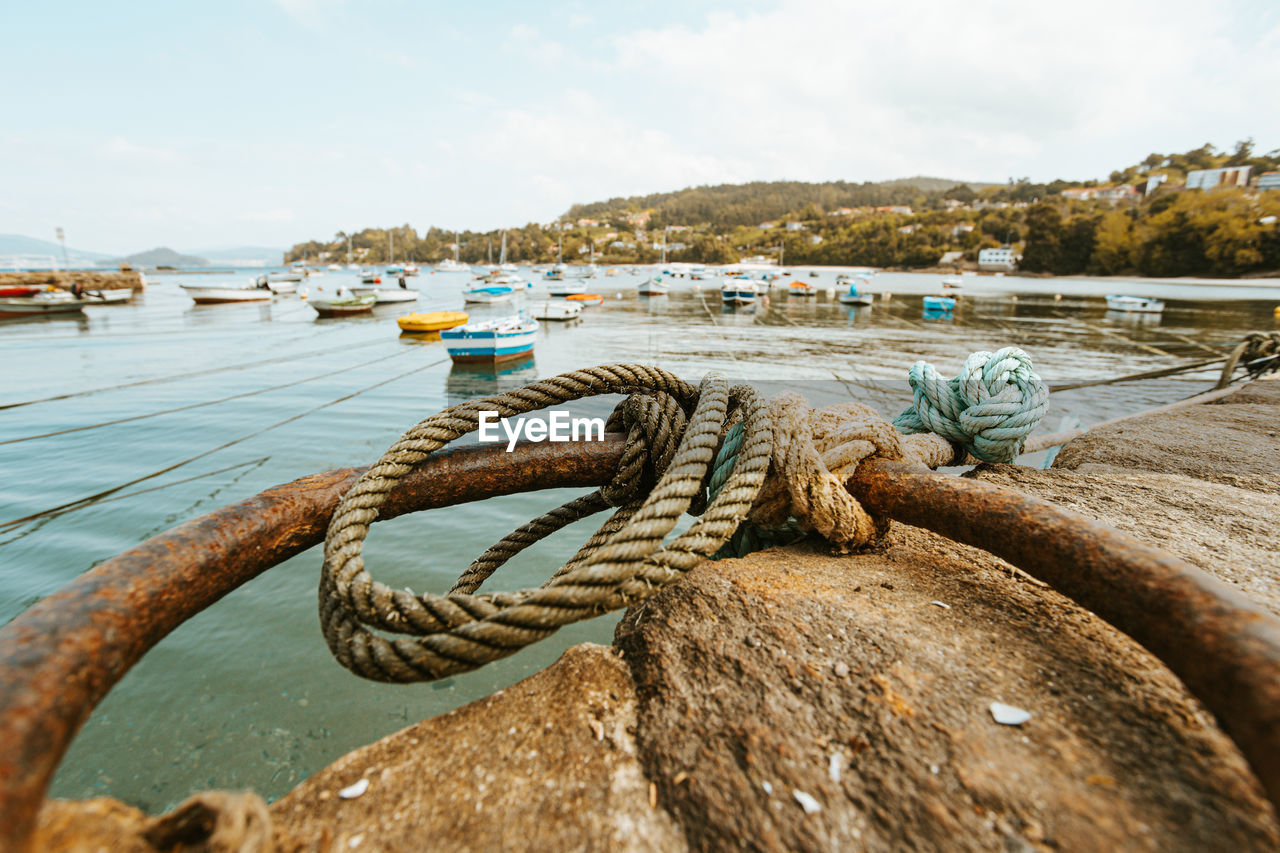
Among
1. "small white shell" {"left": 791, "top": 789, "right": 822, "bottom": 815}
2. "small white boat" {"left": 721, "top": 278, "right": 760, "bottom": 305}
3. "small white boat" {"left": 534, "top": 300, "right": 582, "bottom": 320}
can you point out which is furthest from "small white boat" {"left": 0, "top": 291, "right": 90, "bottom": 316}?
"small white shell" {"left": 791, "top": 789, "right": 822, "bottom": 815}

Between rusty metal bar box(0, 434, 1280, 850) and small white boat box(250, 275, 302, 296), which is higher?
small white boat box(250, 275, 302, 296)

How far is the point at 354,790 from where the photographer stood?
3.93 ft

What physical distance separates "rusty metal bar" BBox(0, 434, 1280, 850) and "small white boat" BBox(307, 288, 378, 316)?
3242 centimetres

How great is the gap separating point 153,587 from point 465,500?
86cm

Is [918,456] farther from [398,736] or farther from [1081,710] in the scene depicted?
[398,736]

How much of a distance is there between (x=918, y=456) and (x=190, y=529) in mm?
2648

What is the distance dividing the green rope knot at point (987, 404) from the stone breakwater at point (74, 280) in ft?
162

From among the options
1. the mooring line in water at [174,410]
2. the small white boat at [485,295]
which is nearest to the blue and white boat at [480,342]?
the mooring line in water at [174,410]

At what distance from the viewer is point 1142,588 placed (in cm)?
121

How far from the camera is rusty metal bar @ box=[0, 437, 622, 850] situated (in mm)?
852

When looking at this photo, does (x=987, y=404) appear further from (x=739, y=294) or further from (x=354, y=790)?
(x=739, y=294)

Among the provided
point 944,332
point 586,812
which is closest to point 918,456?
point 586,812

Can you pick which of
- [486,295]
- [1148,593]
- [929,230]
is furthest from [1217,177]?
[1148,593]

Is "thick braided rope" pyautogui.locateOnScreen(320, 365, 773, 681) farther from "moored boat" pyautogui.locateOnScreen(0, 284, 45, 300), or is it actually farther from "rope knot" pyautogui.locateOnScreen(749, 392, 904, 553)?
"moored boat" pyautogui.locateOnScreen(0, 284, 45, 300)
